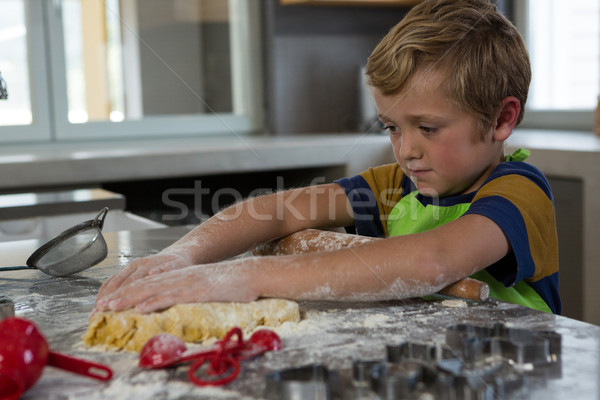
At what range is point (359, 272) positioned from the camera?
76 cm

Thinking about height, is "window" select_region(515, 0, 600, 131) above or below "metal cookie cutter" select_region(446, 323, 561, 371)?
above

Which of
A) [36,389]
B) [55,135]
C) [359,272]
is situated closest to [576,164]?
[359,272]

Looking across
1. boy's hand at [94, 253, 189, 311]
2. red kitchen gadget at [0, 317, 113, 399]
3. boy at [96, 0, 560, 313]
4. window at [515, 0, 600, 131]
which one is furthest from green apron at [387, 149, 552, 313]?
window at [515, 0, 600, 131]

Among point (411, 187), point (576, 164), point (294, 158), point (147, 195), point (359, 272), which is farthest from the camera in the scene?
point (147, 195)

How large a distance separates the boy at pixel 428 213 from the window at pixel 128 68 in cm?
182

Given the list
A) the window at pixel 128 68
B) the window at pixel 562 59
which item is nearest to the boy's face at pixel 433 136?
the window at pixel 562 59

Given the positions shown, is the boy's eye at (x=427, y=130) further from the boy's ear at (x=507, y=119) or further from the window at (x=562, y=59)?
the window at (x=562, y=59)

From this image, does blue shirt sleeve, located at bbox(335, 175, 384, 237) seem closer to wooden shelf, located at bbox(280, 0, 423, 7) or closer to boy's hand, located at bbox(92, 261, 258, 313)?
boy's hand, located at bbox(92, 261, 258, 313)

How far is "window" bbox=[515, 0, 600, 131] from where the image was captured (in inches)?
104

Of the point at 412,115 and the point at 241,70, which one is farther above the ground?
the point at 241,70

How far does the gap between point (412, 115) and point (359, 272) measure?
28 centimetres

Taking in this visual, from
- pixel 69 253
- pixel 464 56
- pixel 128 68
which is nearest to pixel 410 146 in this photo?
pixel 464 56

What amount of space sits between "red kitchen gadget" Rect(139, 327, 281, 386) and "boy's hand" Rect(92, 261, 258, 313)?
104 millimetres

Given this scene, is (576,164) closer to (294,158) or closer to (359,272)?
(294,158)
